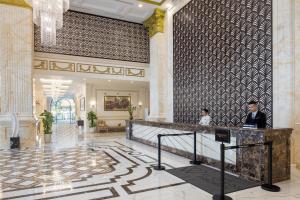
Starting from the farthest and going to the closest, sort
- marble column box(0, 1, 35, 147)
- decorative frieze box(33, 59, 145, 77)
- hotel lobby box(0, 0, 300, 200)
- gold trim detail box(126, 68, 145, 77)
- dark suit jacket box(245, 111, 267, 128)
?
gold trim detail box(126, 68, 145, 77), decorative frieze box(33, 59, 145, 77), marble column box(0, 1, 35, 147), dark suit jacket box(245, 111, 267, 128), hotel lobby box(0, 0, 300, 200)

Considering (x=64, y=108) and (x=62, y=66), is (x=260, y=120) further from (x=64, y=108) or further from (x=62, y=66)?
(x=64, y=108)

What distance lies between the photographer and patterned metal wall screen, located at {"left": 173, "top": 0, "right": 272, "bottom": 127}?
5.17m

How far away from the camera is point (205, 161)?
4871 mm

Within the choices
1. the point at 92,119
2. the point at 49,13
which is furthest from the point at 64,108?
the point at 49,13

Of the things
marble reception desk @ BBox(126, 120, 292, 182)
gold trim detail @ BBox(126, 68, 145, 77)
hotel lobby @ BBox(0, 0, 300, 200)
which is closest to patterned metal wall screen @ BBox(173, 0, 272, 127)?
hotel lobby @ BBox(0, 0, 300, 200)

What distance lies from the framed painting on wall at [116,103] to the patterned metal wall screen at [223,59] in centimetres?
644

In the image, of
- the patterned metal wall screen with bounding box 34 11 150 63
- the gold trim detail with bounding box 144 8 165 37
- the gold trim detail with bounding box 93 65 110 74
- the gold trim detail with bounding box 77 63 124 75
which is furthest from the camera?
the gold trim detail with bounding box 93 65 110 74

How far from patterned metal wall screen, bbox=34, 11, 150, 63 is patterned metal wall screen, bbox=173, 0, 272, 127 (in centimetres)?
274

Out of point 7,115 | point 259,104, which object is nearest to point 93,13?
point 7,115

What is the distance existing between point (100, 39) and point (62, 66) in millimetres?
2297

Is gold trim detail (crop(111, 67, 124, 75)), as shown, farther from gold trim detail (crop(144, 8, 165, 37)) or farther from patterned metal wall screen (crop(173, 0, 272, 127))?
patterned metal wall screen (crop(173, 0, 272, 127))

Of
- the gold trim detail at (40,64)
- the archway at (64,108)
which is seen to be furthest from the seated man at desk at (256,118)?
the archway at (64,108)

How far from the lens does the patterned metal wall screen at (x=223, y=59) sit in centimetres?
517

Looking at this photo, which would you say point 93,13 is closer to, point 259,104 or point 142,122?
point 142,122
